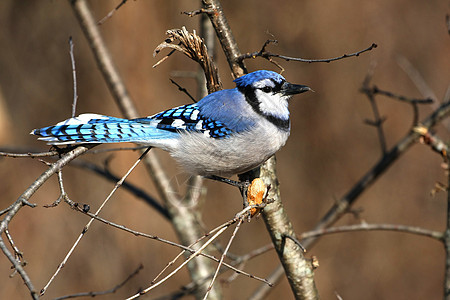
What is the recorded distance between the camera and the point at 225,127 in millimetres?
2451

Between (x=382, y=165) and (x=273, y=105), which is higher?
(x=382, y=165)

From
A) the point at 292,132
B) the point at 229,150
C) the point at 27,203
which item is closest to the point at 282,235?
the point at 229,150

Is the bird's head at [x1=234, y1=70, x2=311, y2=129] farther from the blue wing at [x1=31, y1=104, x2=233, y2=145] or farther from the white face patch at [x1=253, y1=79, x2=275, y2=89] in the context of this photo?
the blue wing at [x1=31, y1=104, x2=233, y2=145]

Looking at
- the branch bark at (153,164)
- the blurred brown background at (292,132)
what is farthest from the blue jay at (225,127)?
the blurred brown background at (292,132)

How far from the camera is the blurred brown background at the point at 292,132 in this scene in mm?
5184

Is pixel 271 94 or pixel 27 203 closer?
pixel 27 203

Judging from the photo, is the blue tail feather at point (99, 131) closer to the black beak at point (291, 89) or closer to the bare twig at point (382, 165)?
the black beak at point (291, 89)

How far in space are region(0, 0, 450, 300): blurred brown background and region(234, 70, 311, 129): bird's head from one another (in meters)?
2.66

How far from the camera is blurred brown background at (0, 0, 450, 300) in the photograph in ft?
17.0

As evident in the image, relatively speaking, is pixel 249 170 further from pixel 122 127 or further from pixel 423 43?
pixel 423 43

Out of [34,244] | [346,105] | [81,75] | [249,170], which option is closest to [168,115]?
[249,170]

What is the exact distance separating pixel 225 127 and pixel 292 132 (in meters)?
3.08

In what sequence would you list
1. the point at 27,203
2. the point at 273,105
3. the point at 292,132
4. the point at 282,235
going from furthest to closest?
the point at 292,132
the point at 273,105
the point at 282,235
the point at 27,203

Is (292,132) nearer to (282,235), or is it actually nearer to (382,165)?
(382,165)
